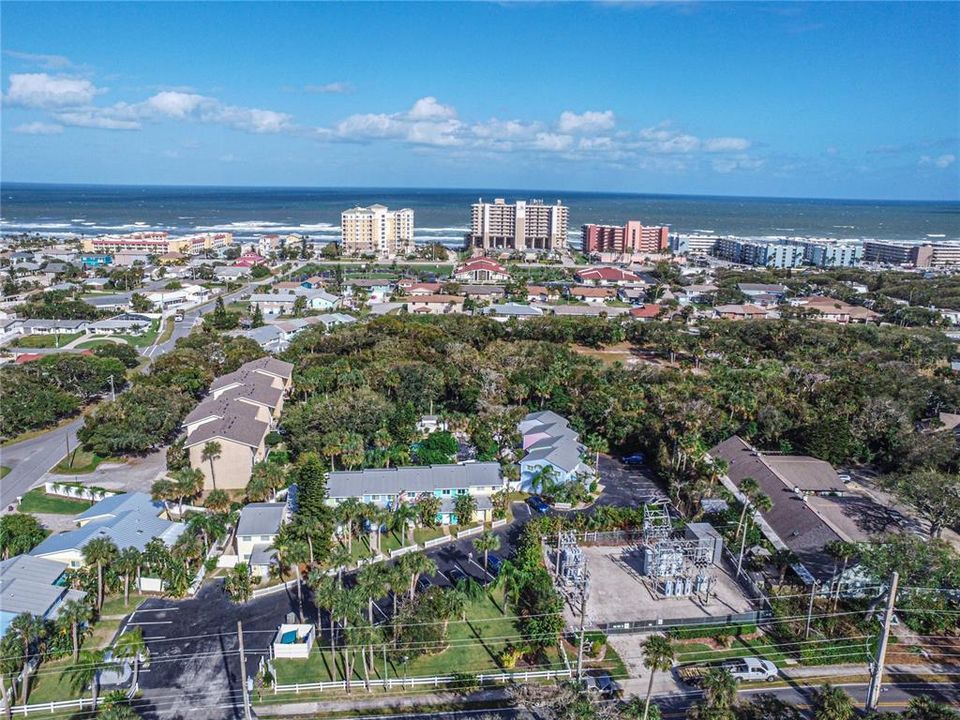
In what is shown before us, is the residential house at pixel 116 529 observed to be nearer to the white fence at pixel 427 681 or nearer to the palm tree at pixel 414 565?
the white fence at pixel 427 681

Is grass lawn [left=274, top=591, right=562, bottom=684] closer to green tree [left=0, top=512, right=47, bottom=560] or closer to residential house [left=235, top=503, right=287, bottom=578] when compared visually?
residential house [left=235, top=503, right=287, bottom=578]

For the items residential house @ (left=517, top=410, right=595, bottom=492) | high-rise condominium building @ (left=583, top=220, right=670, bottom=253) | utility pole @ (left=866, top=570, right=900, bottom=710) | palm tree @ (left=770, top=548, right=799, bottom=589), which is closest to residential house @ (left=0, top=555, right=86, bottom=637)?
residential house @ (left=517, top=410, right=595, bottom=492)

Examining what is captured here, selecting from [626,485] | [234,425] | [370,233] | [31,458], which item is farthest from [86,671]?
[370,233]

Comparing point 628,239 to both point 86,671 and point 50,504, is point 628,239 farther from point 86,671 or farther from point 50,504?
point 86,671

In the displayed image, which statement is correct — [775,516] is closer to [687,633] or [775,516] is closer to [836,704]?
[687,633]

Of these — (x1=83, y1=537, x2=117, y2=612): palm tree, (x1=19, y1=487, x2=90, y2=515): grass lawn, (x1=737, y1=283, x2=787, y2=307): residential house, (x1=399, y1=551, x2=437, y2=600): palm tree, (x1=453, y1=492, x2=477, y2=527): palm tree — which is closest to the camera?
(x1=399, y1=551, x2=437, y2=600): palm tree

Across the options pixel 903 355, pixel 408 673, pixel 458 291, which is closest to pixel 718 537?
pixel 408 673
